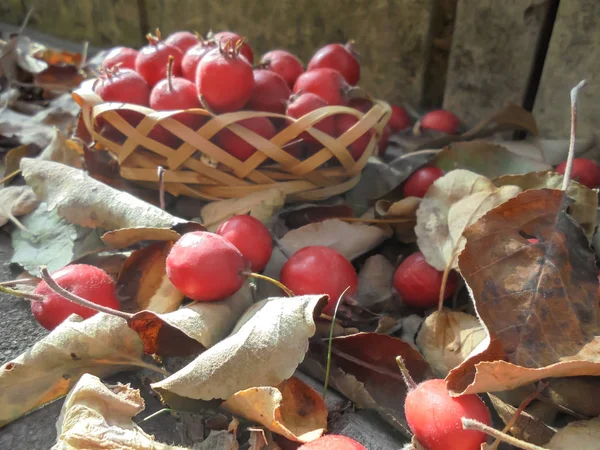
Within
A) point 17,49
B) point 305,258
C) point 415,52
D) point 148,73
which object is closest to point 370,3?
point 415,52

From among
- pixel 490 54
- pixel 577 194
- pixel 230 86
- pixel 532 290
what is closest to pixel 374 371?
pixel 532 290

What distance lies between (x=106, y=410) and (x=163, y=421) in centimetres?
9

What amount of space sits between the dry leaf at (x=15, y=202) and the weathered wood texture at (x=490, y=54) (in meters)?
1.02

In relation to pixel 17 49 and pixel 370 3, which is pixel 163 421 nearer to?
pixel 370 3

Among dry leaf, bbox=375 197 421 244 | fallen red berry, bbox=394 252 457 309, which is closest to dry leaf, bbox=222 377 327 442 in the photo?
fallen red berry, bbox=394 252 457 309

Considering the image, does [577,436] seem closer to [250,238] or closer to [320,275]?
[320,275]

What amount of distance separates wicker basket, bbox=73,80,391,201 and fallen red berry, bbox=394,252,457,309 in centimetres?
26

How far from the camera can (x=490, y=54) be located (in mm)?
1298

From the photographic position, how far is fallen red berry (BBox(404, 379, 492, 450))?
554 mm

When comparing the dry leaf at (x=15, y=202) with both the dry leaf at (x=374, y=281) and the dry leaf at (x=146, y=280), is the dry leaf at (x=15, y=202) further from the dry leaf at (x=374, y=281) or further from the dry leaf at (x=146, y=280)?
the dry leaf at (x=374, y=281)

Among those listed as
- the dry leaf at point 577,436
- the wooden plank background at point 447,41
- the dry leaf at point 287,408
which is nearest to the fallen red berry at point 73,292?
the dry leaf at point 287,408

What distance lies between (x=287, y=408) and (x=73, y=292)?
0.34 metres

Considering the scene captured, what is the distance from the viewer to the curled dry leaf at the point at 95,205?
0.85m

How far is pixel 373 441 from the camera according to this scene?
0.65 metres
